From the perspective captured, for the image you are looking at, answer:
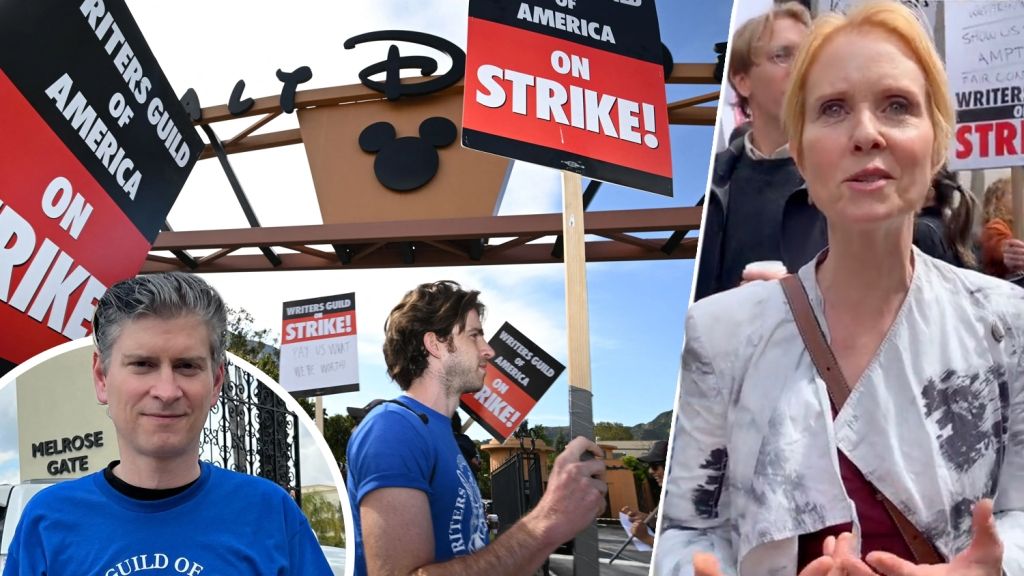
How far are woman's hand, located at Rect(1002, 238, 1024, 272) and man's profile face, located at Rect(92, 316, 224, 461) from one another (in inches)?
64.6

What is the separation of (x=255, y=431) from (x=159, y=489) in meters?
0.77

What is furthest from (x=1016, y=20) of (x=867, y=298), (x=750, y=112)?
(x=867, y=298)

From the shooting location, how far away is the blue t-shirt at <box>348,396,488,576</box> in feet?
6.79

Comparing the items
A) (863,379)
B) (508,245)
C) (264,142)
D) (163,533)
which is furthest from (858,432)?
(264,142)

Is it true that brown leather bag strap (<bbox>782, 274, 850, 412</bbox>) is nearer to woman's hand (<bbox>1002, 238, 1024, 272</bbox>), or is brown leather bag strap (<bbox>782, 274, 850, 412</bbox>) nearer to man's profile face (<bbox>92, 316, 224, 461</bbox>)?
woman's hand (<bbox>1002, 238, 1024, 272</bbox>)

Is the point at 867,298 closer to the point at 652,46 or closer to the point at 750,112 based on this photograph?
the point at 750,112

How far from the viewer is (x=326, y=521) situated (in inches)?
71.1

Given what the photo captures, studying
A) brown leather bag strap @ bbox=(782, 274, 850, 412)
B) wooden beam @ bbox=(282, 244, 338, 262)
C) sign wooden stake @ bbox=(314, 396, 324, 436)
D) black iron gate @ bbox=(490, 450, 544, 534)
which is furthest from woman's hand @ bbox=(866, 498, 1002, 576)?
wooden beam @ bbox=(282, 244, 338, 262)

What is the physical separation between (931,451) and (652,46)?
1.41 m

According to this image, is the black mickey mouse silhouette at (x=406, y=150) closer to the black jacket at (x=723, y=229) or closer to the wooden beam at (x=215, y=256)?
the wooden beam at (x=215, y=256)

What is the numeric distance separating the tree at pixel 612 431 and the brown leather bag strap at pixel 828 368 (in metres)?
3.93

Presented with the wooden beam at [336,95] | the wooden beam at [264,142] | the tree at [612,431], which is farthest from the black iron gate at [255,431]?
the wooden beam at [264,142]

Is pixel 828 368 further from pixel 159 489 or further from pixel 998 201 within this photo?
pixel 159 489

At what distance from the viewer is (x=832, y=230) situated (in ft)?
5.59
